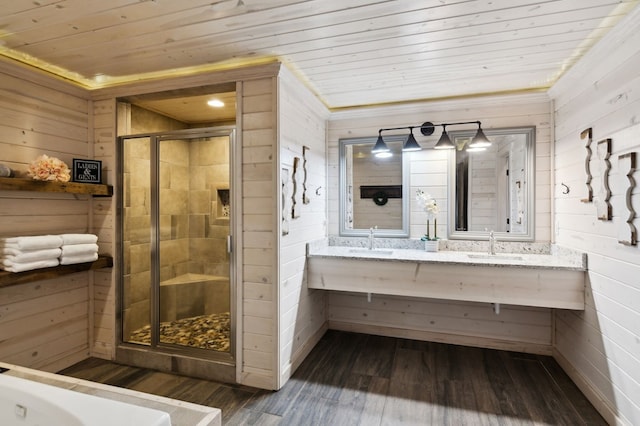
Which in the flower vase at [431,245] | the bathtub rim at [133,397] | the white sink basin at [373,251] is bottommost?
the bathtub rim at [133,397]

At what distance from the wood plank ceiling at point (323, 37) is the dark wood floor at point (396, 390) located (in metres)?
2.35

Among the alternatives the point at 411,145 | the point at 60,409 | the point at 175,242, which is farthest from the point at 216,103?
the point at 60,409

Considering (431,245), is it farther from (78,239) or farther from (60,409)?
(78,239)

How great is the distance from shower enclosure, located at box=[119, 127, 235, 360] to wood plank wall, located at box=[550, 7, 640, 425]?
2542 mm

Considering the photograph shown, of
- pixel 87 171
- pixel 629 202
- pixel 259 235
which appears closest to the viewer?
pixel 629 202

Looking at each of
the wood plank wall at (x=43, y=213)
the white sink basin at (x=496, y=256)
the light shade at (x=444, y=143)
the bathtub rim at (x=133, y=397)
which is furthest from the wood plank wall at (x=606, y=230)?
the wood plank wall at (x=43, y=213)

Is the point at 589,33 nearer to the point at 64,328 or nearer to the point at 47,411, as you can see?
the point at 47,411

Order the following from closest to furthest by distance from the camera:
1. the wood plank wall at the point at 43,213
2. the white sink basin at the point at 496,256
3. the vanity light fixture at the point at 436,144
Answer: the wood plank wall at the point at 43,213 < the white sink basin at the point at 496,256 < the vanity light fixture at the point at 436,144

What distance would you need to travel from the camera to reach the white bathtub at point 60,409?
126 centimetres

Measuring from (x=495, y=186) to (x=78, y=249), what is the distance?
3568mm

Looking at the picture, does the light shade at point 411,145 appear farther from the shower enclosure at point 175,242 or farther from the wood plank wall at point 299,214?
the shower enclosure at point 175,242

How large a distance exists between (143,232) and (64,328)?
0.96m

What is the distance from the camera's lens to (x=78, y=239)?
2475 mm

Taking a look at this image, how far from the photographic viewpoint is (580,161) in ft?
7.82
